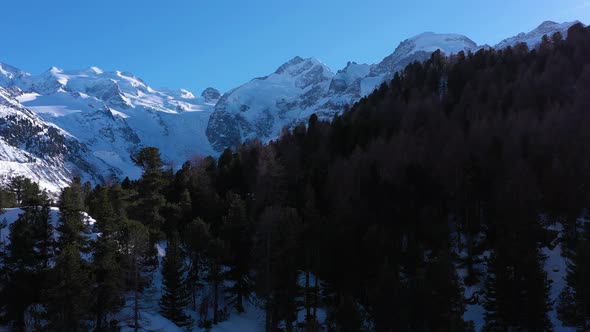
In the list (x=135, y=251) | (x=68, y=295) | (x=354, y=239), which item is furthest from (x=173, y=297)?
(x=354, y=239)

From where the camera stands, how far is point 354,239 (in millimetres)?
38594

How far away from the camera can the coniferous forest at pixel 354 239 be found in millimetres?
29609

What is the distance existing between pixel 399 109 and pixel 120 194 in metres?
45.6

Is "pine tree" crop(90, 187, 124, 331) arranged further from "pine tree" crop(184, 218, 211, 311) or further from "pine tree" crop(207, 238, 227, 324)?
"pine tree" crop(207, 238, 227, 324)

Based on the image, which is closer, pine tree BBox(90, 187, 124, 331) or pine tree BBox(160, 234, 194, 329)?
pine tree BBox(90, 187, 124, 331)

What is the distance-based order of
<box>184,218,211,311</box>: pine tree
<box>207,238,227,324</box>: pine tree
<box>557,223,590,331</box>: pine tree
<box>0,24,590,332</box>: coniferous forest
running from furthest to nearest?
1. <box>184,218,211,311</box>: pine tree
2. <box>207,238,227,324</box>: pine tree
3. <box>0,24,590,332</box>: coniferous forest
4. <box>557,223,590,331</box>: pine tree

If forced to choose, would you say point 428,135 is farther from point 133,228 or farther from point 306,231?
point 133,228

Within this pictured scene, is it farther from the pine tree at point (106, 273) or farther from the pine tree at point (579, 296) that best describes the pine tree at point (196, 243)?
the pine tree at point (579, 296)

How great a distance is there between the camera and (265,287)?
35781 millimetres

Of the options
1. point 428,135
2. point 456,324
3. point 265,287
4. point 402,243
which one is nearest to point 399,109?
point 428,135

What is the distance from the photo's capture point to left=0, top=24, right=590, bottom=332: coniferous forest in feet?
97.1

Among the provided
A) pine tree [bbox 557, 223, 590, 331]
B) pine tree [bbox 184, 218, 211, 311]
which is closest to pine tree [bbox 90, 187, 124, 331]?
pine tree [bbox 184, 218, 211, 311]

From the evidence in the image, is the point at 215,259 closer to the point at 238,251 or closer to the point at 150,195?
the point at 238,251

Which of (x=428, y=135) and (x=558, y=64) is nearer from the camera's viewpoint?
(x=428, y=135)
